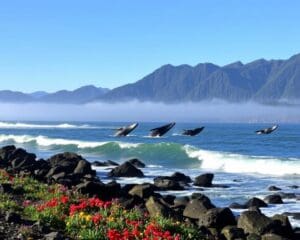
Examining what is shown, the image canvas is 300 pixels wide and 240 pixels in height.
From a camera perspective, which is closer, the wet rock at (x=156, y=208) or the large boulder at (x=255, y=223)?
the large boulder at (x=255, y=223)

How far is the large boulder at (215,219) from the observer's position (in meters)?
18.4

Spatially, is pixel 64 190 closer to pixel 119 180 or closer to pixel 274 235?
pixel 274 235

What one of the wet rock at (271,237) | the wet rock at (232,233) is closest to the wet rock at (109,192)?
the wet rock at (232,233)

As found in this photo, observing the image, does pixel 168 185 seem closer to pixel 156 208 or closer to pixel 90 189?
pixel 90 189

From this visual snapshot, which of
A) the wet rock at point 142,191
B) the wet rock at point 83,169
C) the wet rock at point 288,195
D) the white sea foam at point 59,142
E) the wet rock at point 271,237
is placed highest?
the wet rock at point 142,191

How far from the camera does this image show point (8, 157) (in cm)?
4603

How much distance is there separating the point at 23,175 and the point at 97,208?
11.5 metres

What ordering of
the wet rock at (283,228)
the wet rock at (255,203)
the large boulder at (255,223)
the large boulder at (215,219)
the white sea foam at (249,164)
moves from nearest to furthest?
1. the large boulder at (255,223)
2. the wet rock at (283,228)
3. the large boulder at (215,219)
4. the wet rock at (255,203)
5. the white sea foam at (249,164)

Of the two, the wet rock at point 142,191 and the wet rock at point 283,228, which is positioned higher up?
the wet rock at point 142,191

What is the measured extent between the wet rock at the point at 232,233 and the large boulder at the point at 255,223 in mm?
733

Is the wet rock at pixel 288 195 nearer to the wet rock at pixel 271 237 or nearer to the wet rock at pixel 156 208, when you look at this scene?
the wet rock at pixel 156 208

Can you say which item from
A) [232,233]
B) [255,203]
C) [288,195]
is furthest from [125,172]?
[232,233]

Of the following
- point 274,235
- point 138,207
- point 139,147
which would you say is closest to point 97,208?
point 138,207

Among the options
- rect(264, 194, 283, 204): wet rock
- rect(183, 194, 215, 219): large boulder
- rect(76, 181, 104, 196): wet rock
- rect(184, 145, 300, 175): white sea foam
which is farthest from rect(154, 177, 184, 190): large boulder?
rect(184, 145, 300, 175): white sea foam
